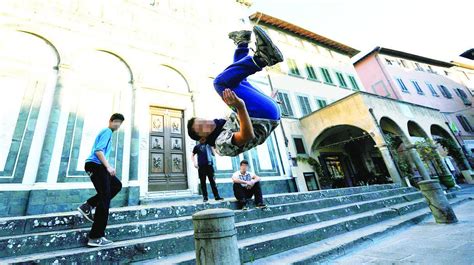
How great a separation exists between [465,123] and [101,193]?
3110cm

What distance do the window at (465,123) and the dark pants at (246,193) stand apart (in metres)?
27.4

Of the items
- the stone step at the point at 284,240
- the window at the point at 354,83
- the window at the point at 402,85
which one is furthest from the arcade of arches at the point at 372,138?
the stone step at the point at 284,240

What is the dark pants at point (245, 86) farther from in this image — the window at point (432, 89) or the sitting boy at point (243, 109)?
the window at point (432, 89)

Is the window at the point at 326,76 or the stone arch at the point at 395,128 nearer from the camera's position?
the stone arch at the point at 395,128

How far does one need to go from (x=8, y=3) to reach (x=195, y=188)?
764 cm

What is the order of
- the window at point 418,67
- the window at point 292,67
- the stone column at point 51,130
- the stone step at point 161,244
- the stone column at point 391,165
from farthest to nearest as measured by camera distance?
the window at point 418,67 < the window at point 292,67 < the stone column at point 391,165 < the stone column at point 51,130 < the stone step at point 161,244

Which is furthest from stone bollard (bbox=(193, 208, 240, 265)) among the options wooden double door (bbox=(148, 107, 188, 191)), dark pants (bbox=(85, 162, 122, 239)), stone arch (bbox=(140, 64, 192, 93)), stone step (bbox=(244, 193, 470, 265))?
stone arch (bbox=(140, 64, 192, 93))

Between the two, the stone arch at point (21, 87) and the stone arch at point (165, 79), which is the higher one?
the stone arch at point (165, 79)

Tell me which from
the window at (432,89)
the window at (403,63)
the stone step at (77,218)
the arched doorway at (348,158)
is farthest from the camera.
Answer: the window at (432,89)

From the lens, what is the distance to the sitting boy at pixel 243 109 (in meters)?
1.95

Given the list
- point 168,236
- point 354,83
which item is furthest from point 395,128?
point 168,236

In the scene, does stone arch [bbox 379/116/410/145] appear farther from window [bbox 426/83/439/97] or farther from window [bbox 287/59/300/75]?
window [bbox 426/83/439/97]

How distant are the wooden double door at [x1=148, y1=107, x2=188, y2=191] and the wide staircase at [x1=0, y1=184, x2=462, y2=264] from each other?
2.99 metres

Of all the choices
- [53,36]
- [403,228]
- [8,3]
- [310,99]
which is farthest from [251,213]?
[310,99]
